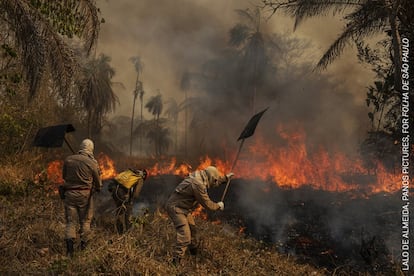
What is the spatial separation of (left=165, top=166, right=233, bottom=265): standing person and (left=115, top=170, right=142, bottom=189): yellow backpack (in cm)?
151

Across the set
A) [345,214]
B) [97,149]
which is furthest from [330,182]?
[97,149]

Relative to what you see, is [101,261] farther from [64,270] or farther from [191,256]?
[191,256]

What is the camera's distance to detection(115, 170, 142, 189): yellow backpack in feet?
22.2

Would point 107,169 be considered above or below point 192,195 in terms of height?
below

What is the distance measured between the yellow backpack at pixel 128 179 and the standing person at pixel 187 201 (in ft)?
4.95

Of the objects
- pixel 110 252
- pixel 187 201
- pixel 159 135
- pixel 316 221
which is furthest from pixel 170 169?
pixel 159 135

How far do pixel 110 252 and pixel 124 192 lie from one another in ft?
8.19

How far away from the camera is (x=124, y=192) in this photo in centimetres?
688

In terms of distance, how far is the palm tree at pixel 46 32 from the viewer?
716 centimetres

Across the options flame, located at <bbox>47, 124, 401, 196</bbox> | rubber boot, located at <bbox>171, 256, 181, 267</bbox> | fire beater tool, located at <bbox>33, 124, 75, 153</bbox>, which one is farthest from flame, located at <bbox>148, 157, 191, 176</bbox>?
rubber boot, located at <bbox>171, 256, 181, 267</bbox>

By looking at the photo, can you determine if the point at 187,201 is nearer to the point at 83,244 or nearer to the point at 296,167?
the point at 83,244

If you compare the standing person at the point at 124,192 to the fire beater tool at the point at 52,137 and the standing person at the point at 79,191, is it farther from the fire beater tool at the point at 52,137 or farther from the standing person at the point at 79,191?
the fire beater tool at the point at 52,137

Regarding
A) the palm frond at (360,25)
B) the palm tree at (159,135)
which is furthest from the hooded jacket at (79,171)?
the palm tree at (159,135)

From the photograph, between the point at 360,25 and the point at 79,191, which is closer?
the point at 79,191
